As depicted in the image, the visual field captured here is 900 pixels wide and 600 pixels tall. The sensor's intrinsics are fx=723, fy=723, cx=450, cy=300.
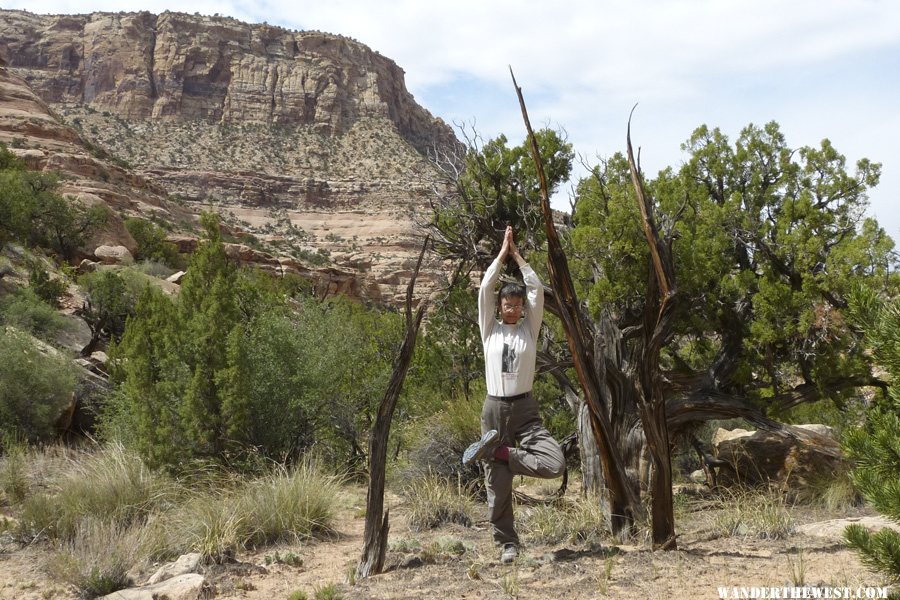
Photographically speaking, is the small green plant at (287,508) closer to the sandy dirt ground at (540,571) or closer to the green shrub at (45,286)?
the sandy dirt ground at (540,571)

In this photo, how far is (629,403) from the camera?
807cm

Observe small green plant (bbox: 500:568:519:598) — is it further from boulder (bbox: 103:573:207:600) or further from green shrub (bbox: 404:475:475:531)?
green shrub (bbox: 404:475:475:531)

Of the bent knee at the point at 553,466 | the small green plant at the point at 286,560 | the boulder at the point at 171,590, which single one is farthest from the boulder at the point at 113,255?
the bent knee at the point at 553,466

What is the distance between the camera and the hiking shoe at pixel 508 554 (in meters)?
5.27

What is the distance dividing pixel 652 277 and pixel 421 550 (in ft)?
9.89

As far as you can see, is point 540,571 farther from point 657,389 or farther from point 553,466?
point 657,389

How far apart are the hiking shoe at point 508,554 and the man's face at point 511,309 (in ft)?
5.48

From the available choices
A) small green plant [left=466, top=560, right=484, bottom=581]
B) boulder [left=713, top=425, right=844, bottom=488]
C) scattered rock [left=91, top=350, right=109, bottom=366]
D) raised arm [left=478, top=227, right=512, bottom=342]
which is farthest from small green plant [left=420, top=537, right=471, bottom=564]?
scattered rock [left=91, top=350, right=109, bottom=366]

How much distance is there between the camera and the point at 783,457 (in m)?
11.1

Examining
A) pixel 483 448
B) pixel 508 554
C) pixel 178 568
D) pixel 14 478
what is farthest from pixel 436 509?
pixel 14 478

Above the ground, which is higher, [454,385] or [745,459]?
[454,385]

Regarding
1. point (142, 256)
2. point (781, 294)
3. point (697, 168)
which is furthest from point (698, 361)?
point (142, 256)

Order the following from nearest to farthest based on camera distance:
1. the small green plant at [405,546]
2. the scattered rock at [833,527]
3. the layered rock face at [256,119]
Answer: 1. the scattered rock at [833,527]
2. the small green plant at [405,546]
3. the layered rock face at [256,119]

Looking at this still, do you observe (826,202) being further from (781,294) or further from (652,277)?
(652,277)
